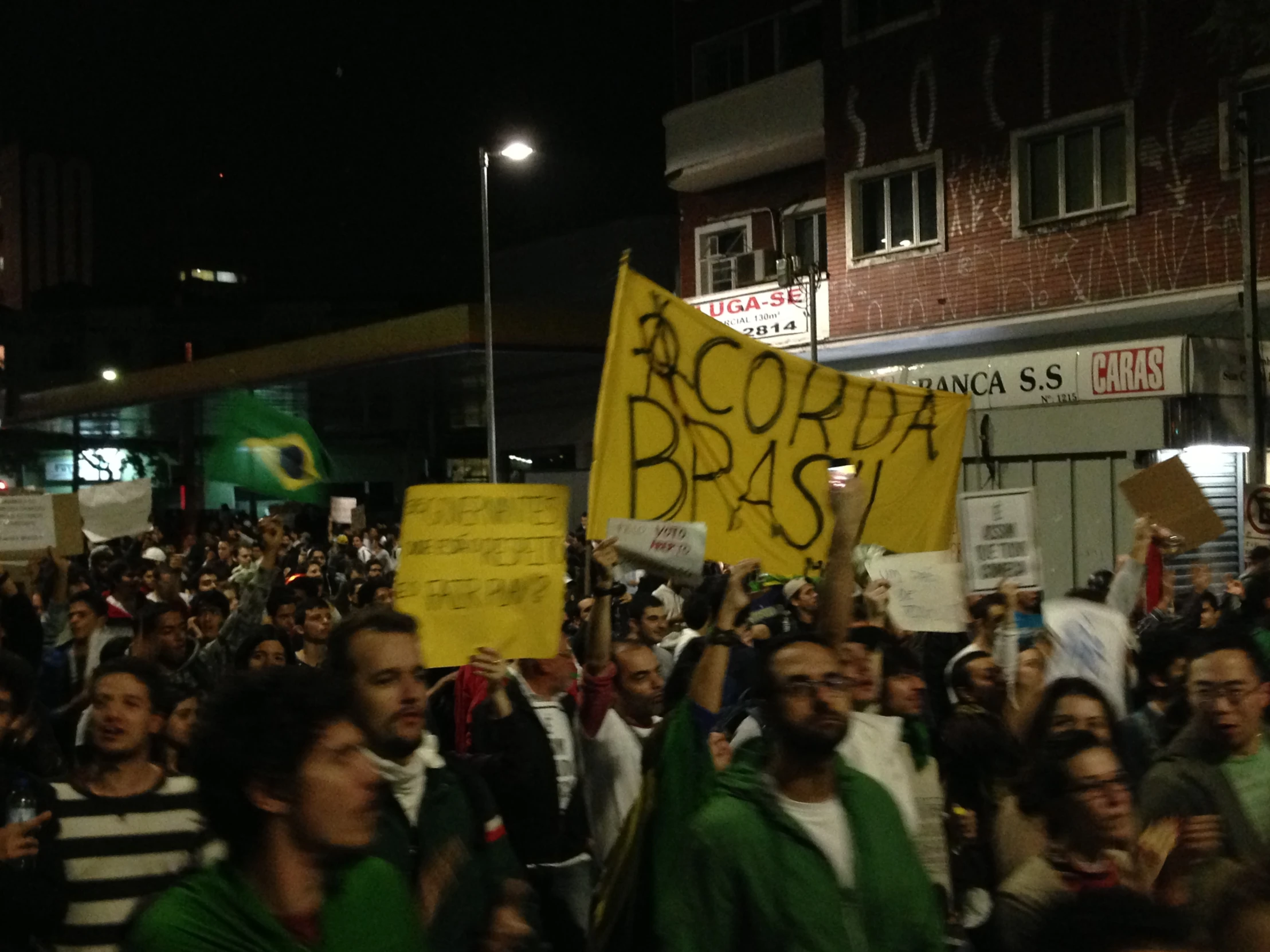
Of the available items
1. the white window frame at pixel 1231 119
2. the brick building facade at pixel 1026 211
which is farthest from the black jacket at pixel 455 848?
the white window frame at pixel 1231 119

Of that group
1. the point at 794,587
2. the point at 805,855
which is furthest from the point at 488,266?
the point at 805,855

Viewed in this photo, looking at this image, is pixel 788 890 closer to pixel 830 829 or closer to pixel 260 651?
pixel 830 829

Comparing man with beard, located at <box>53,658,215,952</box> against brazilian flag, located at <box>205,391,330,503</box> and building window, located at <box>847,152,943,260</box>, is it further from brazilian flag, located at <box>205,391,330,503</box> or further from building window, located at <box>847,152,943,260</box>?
building window, located at <box>847,152,943,260</box>

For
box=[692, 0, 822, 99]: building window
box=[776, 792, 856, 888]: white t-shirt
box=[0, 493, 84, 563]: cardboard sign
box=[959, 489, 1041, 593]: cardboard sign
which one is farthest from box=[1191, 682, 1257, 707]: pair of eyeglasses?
box=[692, 0, 822, 99]: building window

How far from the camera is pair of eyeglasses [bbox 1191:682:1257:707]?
4.50m

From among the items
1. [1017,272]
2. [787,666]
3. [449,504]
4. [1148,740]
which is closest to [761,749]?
[787,666]

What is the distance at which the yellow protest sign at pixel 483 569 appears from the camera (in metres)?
5.25

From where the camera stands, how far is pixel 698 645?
608 cm

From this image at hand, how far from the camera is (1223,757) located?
4441mm

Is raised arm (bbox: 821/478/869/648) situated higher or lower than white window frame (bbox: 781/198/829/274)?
lower

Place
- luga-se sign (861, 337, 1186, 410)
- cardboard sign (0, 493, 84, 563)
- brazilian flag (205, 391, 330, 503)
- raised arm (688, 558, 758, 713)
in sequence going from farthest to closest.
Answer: luga-se sign (861, 337, 1186, 410)
brazilian flag (205, 391, 330, 503)
cardboard sign (0, 493, 84, 563)
raised arm (688, 558, 758, 713)

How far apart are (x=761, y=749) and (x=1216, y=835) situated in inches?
53.9

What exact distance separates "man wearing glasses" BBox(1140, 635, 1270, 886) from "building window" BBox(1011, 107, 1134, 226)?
15069 mm

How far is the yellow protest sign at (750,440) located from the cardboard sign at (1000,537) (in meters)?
0.25
